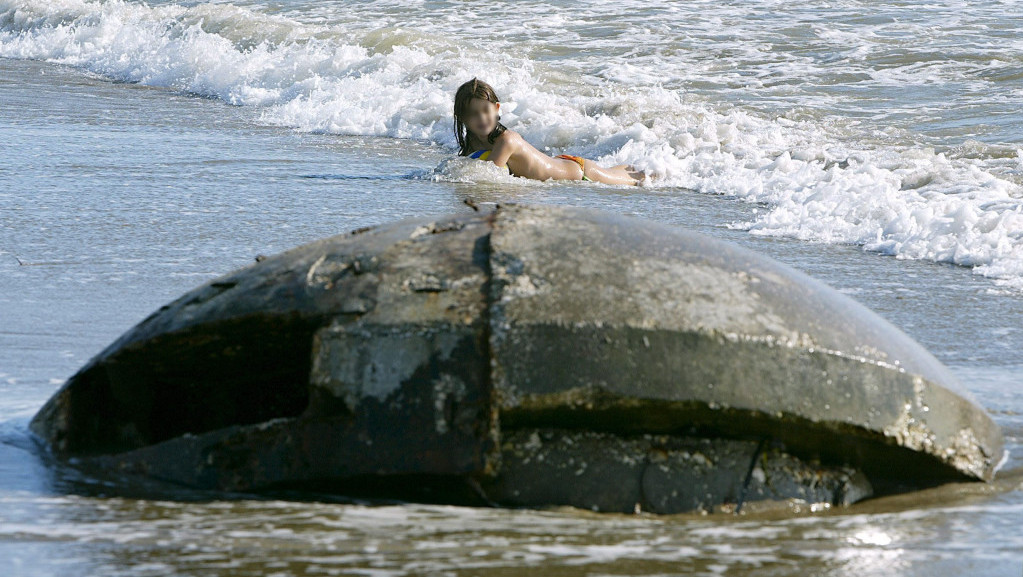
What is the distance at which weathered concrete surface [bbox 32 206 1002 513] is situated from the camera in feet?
8.11

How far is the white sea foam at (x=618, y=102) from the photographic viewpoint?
709 centimetres

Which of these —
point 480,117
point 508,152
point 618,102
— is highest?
point 618,102

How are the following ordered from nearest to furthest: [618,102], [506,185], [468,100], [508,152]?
[506,185], [508,152], [468,100], [618,102]

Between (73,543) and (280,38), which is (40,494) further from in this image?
(280,38)

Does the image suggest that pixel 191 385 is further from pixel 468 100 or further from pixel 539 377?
pixel 468 100

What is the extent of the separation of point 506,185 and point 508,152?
341mm

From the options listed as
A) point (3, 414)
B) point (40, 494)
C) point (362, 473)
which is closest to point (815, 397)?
point (362, 473)

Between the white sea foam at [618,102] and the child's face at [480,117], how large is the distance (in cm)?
50

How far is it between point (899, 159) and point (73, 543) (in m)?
7.32

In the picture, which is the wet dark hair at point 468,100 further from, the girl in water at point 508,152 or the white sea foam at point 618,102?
the white sea foam at point 618,102

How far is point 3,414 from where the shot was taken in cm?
337

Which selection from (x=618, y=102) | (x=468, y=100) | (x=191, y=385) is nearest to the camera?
(x=191, y=385)

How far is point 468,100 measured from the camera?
9.18 meters

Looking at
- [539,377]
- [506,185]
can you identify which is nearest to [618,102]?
[506,185]
